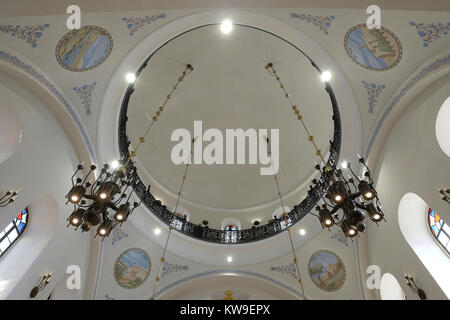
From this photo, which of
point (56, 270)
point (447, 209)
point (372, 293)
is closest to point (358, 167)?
point (447, 209)

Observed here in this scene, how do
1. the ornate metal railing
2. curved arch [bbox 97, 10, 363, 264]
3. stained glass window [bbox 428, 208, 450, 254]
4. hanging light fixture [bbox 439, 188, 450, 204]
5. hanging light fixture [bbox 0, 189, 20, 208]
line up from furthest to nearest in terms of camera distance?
the ornate metal railing < curved arch [bbox 97, 10, 363, 264] < stained glass window [bbox 428, 208, 450, 254] < hanging light fixture [bbox 0, 189, 20, 208] < hanging light fixture [bbox 439, 188, 450, 204]

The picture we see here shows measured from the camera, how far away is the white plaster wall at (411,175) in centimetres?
617

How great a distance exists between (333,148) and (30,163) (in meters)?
7.84

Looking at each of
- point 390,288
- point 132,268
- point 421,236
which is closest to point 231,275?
point 132,268

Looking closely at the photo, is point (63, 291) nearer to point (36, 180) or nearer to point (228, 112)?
point (36, 180)

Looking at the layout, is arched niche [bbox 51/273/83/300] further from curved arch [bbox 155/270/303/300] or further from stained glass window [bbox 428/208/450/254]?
stained glass window [bbox 428/208/450/254]

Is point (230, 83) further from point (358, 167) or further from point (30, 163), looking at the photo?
point (30, 163)

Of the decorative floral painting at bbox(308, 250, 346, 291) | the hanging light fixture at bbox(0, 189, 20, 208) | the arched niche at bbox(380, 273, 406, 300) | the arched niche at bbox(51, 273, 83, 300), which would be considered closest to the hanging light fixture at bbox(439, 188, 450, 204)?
the arched niche at bbox(380, 273, 406, 300)

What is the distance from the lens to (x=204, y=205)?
13945 mm

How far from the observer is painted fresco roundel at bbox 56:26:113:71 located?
6.55 m

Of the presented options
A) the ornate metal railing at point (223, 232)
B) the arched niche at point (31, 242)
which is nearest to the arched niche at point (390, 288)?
the ornate metal railing at point (223, 232)

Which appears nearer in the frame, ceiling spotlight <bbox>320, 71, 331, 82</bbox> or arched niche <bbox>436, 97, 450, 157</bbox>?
arched niche <bbox>436, 97, 450, 157</bbox>

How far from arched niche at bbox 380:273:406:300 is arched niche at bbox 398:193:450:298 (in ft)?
5.12

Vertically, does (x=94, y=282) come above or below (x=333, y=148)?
below
